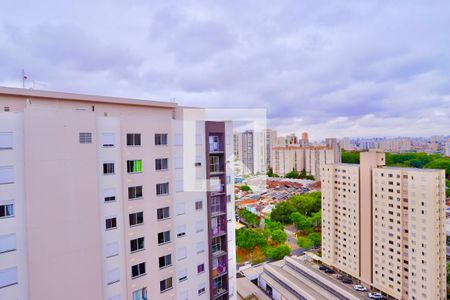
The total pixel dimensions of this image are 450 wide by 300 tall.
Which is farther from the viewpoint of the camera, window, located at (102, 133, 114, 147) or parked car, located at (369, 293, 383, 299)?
parked car, located at (369, 293, 383, 299)

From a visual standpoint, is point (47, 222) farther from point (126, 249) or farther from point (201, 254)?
point (201, 254)

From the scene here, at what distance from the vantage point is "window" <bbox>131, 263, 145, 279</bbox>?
5285 millimetres

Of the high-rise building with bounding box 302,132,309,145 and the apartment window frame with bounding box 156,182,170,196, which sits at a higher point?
the high-rise building with bounding box 302,132,309,145

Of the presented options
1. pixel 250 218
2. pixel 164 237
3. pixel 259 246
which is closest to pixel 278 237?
pixel 259 246

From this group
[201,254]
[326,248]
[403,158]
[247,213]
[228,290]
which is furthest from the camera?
[403,158]

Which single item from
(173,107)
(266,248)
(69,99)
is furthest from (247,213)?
(69,99)

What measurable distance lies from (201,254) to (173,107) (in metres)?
3.96

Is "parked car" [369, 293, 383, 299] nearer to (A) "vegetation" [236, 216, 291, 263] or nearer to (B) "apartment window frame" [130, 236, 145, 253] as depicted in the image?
(A) "vegetation" [236, 216, 291, 263]

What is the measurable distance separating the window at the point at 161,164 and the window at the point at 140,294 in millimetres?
2680

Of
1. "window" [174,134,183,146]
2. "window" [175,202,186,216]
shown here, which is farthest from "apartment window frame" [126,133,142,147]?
"window" [175,202,186,216]

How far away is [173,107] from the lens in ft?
21.7

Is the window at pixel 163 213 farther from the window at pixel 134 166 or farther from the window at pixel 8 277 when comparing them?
the window at pixel 8 277

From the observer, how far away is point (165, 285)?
228 inches

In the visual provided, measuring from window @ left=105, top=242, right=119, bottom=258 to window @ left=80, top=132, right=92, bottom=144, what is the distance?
6.89 ft
